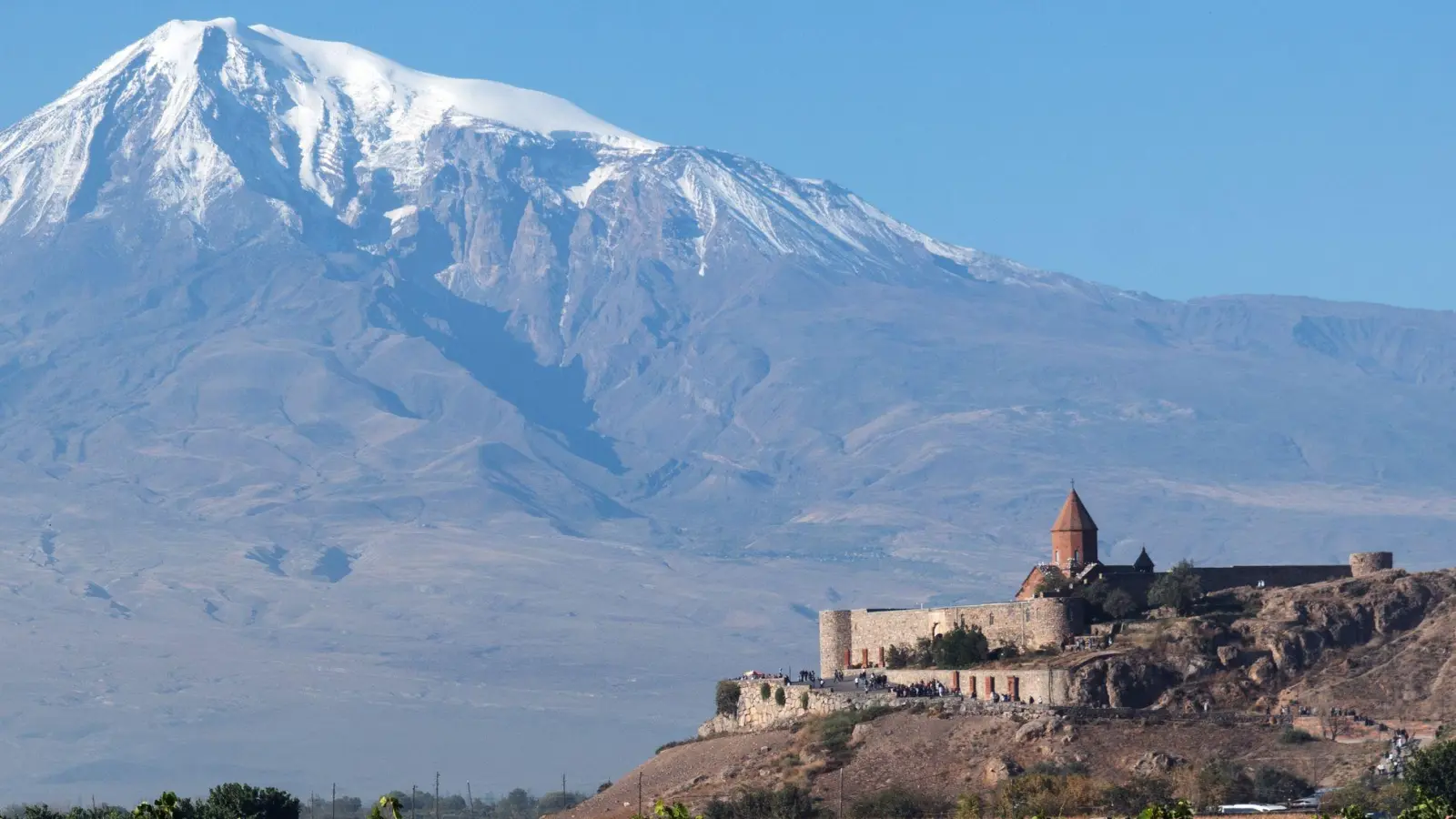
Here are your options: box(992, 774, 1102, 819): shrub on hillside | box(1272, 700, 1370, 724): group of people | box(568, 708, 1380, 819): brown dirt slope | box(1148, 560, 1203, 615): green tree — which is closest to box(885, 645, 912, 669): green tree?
box(1148, 560, 1203, 615): green tree

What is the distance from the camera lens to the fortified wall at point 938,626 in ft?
215

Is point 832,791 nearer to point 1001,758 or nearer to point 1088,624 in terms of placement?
point 1001,758

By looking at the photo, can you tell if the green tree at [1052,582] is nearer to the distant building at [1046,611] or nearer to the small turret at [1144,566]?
the distant building at [1046,611]

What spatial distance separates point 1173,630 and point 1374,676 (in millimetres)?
5153

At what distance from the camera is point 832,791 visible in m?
56.9

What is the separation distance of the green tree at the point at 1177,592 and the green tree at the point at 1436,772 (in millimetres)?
14550

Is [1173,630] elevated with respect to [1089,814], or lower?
elevated

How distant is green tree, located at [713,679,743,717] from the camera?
233ft

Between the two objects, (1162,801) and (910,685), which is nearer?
(1162,801)

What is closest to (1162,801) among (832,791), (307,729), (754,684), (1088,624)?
(832,791)

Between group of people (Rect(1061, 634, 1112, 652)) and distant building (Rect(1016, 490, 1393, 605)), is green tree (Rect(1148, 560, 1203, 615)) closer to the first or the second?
distant building (Rect(1016, 490, 1393, 605))

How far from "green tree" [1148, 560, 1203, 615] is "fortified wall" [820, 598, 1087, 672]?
1.99 meters

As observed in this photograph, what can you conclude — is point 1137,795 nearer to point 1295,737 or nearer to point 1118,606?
point 1295,737

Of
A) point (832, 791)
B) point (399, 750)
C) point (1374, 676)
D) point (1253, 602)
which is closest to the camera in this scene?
point (832, 791)
